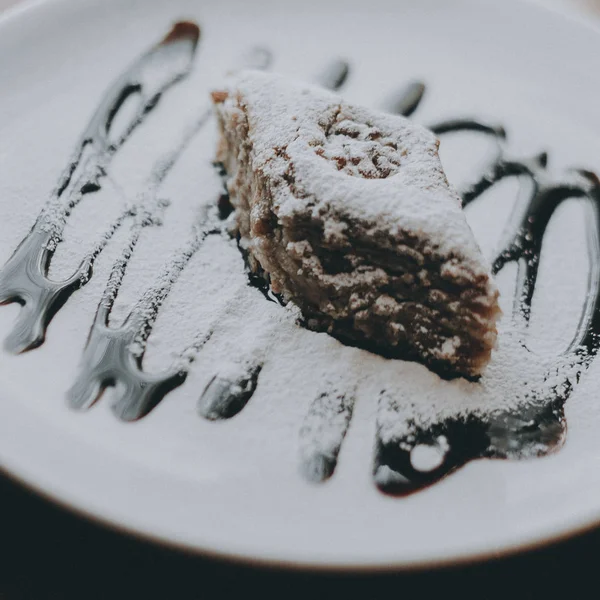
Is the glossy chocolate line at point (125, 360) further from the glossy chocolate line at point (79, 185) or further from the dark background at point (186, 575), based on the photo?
the dark background at point (186, 575)

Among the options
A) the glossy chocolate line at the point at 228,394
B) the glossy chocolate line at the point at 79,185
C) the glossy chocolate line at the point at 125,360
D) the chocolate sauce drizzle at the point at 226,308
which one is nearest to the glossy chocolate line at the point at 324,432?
the chocolate sauce drizzle at the point at 226,308

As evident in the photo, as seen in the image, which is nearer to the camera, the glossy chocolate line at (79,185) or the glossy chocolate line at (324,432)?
the glossy chocolate line at (324,432)

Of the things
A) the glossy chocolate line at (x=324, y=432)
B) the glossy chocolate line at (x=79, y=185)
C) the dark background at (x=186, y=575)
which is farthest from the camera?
the glossy chocolate line at (x=79, y=185)

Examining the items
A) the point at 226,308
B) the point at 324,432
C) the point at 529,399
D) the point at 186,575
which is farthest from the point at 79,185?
the point at 529,399

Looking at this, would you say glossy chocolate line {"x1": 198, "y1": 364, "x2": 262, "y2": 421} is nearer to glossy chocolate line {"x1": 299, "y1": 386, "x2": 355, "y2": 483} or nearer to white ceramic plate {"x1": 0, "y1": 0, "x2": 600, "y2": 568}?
white ceramic plate {"x1": 0, "y1": 0, "x2": 600, "y2": 568}

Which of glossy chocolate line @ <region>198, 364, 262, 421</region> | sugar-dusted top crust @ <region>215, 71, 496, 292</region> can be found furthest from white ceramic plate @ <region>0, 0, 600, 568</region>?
sugar-dusted top crust @ <region>215, 71, 496, 292</region>

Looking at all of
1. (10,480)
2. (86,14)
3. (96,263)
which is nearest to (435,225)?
(96,263)

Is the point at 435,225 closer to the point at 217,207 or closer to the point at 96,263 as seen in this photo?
the point at 217,207

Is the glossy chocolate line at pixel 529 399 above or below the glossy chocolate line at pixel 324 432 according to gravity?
above

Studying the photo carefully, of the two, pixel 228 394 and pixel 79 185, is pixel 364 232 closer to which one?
pixel 228 394
